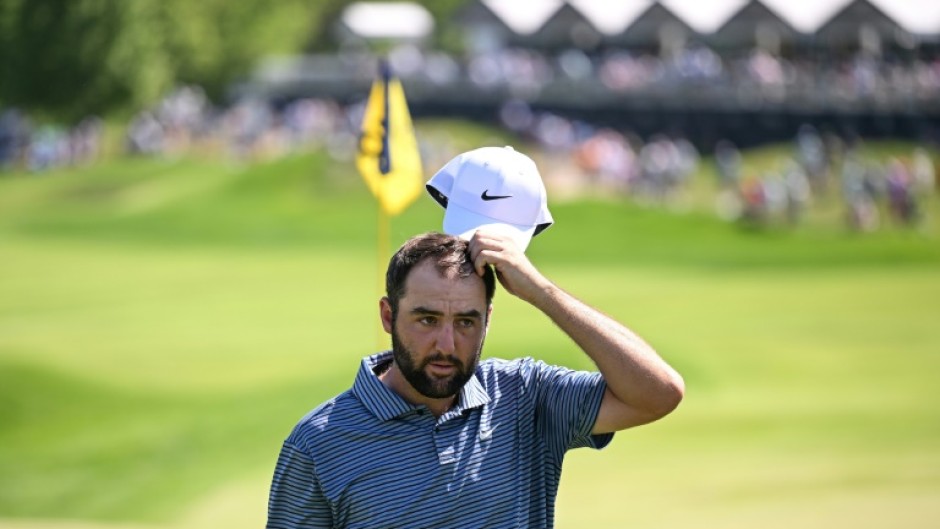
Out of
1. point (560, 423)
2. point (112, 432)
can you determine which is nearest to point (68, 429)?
point (112, 432)

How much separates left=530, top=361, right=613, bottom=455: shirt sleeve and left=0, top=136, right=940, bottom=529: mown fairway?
7.28 meters

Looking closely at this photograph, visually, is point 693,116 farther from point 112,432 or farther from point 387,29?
point 112,432

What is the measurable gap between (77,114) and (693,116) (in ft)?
72.8

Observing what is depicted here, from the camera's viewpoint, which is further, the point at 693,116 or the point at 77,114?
the point at 693,116

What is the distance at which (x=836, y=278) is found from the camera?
108 feet

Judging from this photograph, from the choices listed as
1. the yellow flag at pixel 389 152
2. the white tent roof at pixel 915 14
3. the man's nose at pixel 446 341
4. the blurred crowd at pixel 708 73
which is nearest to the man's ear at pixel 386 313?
the man's nose at pixel 446 341

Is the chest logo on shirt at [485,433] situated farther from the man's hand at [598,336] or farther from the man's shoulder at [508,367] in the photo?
the man's hand at [598,336]

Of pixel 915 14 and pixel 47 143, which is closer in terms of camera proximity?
pixel 47 143

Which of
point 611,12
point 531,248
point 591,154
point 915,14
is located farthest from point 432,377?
point 611,12

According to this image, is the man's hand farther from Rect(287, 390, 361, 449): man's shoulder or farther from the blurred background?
Result: the blurred background

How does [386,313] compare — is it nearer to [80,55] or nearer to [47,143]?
[80,55]

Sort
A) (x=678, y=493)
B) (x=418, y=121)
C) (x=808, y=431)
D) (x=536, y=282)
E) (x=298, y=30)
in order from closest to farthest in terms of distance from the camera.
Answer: (x=536, y=282) → (x=678, y=493) → (x=808, y=431) → (x=418, y=121) → (x=298, y=30)

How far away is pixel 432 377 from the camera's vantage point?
4.09 metres

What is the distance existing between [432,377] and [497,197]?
58cm
